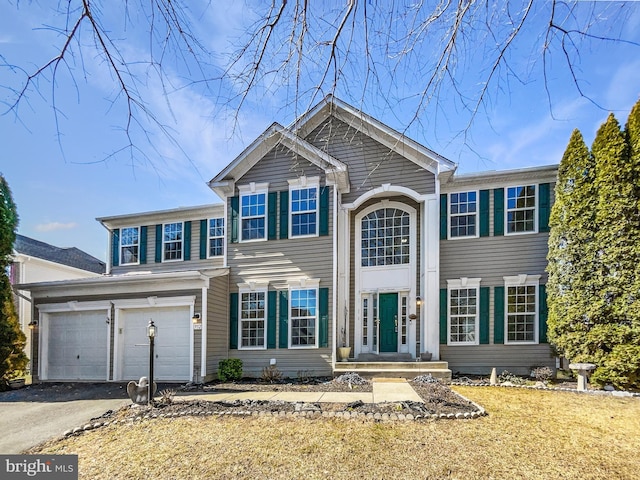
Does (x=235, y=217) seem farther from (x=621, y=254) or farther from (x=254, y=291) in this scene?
(x=621, y=254)

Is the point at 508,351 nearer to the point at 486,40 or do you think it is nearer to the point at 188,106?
the point at 486,40

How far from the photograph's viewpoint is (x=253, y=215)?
37.4 feet

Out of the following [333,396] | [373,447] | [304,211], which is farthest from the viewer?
[304,211]

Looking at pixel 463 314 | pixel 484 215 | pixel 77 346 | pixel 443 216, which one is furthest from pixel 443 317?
pixel 77 346

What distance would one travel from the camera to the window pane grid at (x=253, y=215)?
11328 mm

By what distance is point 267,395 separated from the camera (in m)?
7.93

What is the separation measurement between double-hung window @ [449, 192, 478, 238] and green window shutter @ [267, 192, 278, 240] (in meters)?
5.38

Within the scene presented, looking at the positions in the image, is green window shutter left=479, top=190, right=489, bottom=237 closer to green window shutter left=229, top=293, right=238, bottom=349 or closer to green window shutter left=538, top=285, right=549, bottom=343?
green window shutter left=538, top=285, right=549, bottom=343

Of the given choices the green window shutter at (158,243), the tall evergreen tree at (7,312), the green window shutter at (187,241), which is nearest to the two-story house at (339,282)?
the tall evergreen tree at (7,312)

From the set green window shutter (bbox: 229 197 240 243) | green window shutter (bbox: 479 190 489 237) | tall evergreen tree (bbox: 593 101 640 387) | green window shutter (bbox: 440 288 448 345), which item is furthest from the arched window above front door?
tall evergreen tree (bbox: 593 101 640 387)

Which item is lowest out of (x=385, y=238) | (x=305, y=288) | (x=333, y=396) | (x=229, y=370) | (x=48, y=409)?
(x=48, y=409)

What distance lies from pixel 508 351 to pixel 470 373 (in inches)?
48.5

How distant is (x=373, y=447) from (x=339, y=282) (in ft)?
21.4

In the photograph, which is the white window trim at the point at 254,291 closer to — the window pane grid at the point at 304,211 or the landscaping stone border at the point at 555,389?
the window pane grid at the point at 304,211
